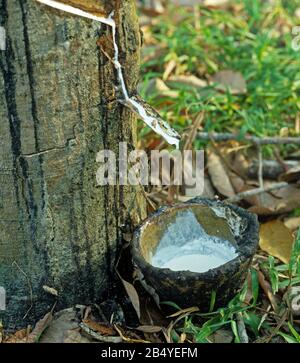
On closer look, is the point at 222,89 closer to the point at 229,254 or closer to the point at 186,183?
the point at 186,183

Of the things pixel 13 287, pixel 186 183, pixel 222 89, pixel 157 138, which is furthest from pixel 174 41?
pixel 13 287

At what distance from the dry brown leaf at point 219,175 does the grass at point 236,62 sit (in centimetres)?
15

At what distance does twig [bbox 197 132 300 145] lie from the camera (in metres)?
2.85

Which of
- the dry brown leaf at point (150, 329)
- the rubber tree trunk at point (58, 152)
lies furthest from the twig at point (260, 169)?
the dry brown leaf at point (150, 329)

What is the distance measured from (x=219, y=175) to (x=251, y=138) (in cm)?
23

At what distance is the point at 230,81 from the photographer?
3311 mm

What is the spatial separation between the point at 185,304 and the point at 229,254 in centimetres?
23

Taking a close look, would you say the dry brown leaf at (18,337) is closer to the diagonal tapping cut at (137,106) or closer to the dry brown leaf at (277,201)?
the diagonal tapping cut at (137,106)

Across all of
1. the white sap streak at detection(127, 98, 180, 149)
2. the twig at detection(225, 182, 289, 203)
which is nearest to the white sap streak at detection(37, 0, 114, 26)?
the white sap streak at detection(127, 98, 180, 149)

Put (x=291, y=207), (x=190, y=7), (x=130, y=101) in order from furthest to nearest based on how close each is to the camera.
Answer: (x=190, y=7), (x=291, y=207), (x=130, y=101)

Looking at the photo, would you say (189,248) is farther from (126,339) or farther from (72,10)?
(72,10)

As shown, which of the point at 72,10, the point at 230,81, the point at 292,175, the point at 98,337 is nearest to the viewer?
the point at 72,10

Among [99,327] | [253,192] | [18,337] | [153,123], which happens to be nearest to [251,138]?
[253,192]

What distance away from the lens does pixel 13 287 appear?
2.02 metres
